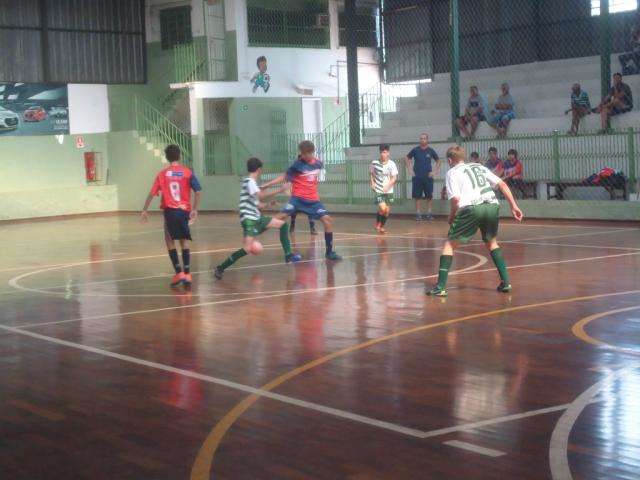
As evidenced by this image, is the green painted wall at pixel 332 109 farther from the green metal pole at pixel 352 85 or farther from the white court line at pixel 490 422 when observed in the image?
the white court line at pixel 490 422

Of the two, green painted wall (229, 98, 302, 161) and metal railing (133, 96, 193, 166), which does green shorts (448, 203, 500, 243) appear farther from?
metal railing (133, 96, 193, 166)

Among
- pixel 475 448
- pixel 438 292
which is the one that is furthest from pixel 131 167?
pixel 475 448

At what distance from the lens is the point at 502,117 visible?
2859 centimetres

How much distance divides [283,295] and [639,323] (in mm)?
4777

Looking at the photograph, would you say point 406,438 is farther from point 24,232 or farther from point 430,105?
point 430,105

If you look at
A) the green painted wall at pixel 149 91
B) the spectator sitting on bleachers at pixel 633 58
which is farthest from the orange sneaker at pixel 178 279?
the green painted wall at pixel 149 91

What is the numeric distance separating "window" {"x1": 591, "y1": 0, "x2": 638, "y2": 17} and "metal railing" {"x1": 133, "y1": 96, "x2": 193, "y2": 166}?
543 inches

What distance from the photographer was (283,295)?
44.6 ft

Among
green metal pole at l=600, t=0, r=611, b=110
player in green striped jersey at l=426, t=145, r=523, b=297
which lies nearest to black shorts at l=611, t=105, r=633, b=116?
green metal pole at l=600, t=0, r=611, b=110

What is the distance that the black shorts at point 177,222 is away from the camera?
14.4 meters

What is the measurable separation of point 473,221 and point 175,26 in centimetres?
2585

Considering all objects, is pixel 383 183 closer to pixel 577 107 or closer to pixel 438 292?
pixel 577 107

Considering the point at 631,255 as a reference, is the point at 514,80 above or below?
above

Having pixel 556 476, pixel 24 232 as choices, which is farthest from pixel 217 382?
pixel 24 232
